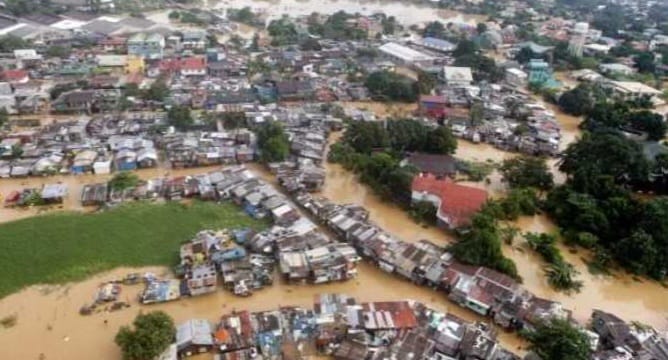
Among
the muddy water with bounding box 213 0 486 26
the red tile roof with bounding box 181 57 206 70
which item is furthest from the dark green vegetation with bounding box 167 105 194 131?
the muddy water with bounding box 213 0 486 26

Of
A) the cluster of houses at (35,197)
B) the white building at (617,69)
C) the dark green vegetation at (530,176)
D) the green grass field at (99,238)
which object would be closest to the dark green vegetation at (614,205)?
the dark green vegetation at (530,176)

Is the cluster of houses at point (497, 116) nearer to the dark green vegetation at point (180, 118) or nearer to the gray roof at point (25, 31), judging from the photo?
the dark green vegetation at point (180, 118)

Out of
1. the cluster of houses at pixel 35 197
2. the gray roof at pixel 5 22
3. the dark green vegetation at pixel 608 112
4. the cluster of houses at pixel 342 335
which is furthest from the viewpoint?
the gray roof at pixel 5 22

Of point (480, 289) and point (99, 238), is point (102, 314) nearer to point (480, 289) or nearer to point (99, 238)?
point (99, 238)

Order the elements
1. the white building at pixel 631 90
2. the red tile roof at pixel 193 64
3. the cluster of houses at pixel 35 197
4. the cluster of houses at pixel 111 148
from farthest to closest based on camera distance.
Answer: the red tile roof at pixel 193 64 → the white building at pixel 631 90 → the cluster of houses at pixel 111 148 → the cluster of houses at pixel 35 197

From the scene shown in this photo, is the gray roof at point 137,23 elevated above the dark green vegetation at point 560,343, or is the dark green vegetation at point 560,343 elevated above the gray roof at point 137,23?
the gray roof at point 137,23

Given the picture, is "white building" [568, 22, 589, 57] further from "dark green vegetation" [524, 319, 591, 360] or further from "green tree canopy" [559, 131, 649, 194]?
"dark green vegetation" [524, 319, 591, 360]

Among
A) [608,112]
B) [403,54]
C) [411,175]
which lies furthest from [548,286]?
[403,54]
